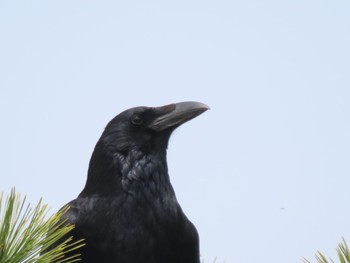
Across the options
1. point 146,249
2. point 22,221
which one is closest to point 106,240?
point 146,249

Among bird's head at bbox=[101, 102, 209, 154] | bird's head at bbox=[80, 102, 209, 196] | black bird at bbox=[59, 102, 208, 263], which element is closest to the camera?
black bird at bbox=[59, 102, 208, 263]

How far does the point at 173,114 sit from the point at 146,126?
0.73 feet

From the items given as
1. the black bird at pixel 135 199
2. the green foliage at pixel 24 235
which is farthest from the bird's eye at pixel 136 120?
the green foliage at pixel 24 235

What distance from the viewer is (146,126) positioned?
521 cm

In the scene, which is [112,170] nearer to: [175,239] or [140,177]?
[140,177]

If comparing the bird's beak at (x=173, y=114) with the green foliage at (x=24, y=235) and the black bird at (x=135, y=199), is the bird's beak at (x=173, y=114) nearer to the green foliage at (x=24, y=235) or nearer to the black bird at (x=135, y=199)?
the black bird at (x=135, y=199)

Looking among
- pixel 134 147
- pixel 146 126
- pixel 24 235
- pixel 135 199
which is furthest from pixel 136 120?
pixel 24 235

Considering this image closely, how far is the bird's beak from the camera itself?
204 inches

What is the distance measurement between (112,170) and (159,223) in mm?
525

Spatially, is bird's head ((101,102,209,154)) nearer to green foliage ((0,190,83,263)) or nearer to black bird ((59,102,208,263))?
black bird ((59,102,208,263))

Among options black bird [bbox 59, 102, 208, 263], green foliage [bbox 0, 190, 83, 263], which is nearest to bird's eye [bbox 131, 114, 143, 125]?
black bird [bbox 59, 102, 208, 263]

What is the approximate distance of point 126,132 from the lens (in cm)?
512

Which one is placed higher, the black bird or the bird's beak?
the bird's beak

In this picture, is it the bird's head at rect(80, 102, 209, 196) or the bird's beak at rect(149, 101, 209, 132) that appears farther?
the bird's beak at rect(149, 101, 209, 132)
